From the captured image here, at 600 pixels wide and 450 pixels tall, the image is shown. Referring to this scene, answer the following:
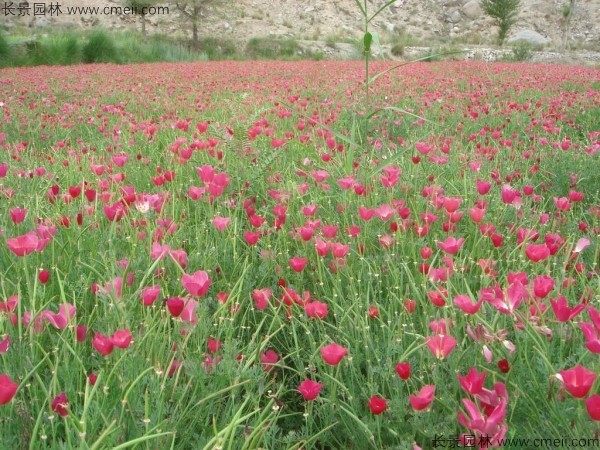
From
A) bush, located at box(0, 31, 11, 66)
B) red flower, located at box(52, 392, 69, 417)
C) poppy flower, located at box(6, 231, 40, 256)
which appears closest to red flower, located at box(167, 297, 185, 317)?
red flower, located at box(52, 392, 69, 417)

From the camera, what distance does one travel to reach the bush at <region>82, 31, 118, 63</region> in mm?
16734

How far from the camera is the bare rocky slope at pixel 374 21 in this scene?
3044cm

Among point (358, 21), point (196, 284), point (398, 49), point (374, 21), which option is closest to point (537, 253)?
point (196, 284)

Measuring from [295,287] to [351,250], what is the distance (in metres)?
0.25

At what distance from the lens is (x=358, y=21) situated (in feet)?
117

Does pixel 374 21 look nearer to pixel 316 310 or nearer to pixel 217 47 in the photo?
pixel 217 47

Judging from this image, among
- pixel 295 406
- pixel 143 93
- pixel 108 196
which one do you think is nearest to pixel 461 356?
pixel 295 406

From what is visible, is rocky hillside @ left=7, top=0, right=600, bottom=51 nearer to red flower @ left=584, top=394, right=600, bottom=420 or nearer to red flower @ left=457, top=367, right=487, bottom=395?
red flower @ left=457, top=367, right=487, bottom=395

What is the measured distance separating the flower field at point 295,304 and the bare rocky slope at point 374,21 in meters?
27.0

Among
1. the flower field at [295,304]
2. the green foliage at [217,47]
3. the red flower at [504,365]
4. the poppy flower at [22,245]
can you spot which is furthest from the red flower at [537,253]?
the green foliage at [217,47]

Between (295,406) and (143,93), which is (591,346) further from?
(143,93)

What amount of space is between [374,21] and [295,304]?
3670cm

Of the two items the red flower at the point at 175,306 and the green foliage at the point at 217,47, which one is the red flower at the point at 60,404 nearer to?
the red flower at the point at 175,306

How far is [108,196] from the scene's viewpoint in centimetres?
224
